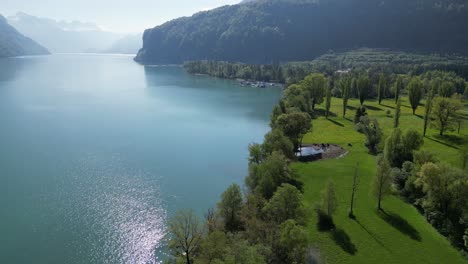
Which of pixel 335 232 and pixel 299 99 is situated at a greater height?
pixel 299 99

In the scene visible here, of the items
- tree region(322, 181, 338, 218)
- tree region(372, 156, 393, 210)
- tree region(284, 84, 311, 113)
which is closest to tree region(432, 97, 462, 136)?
tree region(284, 84, 311, 113)

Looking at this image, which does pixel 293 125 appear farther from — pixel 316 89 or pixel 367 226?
pixel 316 89

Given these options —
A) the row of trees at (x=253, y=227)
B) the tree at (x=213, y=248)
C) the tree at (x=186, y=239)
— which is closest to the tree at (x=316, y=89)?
the row of trees at (x=253, y=227)

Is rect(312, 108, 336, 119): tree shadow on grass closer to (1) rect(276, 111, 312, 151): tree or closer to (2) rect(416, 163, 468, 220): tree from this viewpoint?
(1) rect(276, 111, 312, 151): tree

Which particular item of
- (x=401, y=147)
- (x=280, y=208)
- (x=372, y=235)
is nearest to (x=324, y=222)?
(x=372, y=235)

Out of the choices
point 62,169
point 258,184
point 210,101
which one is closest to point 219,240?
point 258,184
